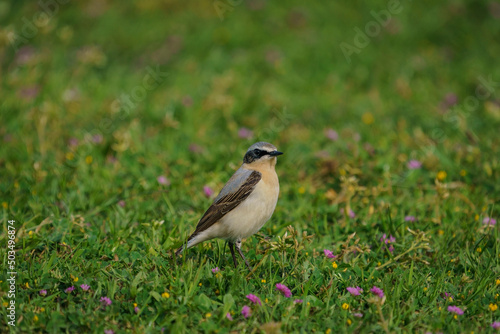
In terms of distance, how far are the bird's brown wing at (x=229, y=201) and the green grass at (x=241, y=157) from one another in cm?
37

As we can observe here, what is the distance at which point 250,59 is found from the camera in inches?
439

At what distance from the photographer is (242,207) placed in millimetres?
5059

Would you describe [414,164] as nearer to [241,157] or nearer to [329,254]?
[241,157]

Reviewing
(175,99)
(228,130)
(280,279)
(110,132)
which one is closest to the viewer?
(280,279)

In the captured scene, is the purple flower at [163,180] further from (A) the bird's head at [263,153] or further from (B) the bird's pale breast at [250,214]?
(B) the bird's pale breast at [250,214]

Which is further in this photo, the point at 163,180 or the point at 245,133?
the point at 245,133

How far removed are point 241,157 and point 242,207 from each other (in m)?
2.57

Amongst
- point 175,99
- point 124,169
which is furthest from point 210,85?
point 124,169

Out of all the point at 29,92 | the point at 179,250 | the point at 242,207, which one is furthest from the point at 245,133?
the point at 29,92

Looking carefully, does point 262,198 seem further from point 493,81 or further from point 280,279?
point 493,81

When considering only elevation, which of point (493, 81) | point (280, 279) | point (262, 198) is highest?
point (262, 198)

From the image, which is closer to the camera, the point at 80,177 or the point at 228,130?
the point at 80,177

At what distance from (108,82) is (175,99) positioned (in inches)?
60.3

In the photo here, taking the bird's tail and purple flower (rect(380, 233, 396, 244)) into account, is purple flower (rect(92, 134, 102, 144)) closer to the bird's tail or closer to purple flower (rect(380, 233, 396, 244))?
the bird's tail
